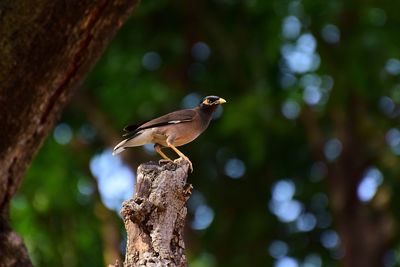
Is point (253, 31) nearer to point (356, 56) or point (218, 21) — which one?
point (218, 21)

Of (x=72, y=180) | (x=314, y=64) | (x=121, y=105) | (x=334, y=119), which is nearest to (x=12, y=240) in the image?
(x=121, y=105)

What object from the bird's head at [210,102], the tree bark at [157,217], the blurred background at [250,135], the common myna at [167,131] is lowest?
the tree bark at [157,217]

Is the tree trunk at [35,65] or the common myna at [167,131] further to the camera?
the common myna at [167,131]

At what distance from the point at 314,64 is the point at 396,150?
1.74 m

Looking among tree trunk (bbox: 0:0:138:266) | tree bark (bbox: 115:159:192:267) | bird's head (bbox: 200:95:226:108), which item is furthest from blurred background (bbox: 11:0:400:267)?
tree bark (bbox: 115:159:192:267)

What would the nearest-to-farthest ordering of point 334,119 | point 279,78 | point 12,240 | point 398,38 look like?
1. point 12,240
2. point 398,38
3. point 279,78
4. point 334,119

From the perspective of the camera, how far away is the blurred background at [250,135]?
1252 centimetres

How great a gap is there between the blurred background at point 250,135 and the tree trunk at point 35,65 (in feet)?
17.3

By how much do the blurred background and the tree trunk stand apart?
527 cm

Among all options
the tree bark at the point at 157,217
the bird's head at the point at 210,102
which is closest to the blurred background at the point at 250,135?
the bird's head at the point at 210,102

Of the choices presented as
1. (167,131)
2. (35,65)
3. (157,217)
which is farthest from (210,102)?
(157,217)

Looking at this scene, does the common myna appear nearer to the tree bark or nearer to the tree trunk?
the tree trunk

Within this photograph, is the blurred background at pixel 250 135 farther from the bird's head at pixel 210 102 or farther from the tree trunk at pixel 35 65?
the tree trunk at pixel 35 65

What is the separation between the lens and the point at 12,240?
6.85m
